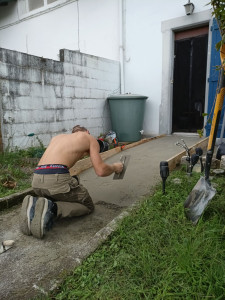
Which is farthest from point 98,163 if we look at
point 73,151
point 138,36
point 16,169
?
point 138,36

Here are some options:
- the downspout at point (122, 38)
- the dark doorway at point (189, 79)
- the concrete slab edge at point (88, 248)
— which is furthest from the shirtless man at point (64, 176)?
the downspout at point (122, 38)

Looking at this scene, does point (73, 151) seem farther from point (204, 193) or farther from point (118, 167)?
point (204, 193)

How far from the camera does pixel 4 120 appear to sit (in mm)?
4141

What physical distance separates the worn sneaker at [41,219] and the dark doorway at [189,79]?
527 cm

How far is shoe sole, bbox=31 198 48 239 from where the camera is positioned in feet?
6.41

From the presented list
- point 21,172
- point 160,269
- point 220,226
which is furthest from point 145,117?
point 160,269

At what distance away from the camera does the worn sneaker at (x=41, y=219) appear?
196 centimetres

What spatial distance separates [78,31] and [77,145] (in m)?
6.71

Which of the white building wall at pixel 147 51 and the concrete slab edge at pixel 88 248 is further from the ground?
the white building wall at pixel 147 51

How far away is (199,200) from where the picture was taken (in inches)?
81.8

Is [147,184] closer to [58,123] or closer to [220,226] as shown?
[220,226]

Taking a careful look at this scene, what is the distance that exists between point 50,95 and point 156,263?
436 centimetres

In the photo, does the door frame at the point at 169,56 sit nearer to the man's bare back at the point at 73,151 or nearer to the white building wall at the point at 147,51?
the white building wall at the point at 147,51

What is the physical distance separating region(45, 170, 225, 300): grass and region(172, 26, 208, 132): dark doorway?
4.59 meters
